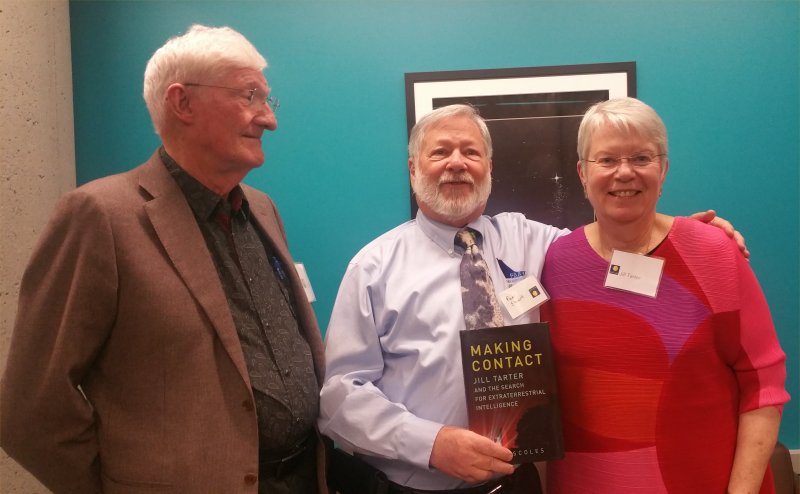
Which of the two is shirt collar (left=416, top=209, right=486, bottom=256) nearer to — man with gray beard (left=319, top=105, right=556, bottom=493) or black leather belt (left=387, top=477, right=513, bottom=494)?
man with gray beard (left=319, top=105, right=556, bottom=493)

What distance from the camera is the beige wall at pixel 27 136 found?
2221mm

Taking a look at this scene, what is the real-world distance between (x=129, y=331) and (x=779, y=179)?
117 inches

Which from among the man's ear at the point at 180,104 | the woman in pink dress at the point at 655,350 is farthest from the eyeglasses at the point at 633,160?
the man's ear at the point at 180,104

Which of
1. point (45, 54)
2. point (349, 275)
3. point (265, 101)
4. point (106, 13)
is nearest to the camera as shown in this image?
point (265, 101)

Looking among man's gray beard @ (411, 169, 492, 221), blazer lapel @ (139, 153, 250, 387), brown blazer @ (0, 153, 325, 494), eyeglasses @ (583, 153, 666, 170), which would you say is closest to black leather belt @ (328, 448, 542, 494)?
brown blazer @ (0, 153, 325, 494)

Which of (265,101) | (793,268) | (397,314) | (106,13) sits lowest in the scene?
(793,268)

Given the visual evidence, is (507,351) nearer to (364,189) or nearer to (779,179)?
(364,189)

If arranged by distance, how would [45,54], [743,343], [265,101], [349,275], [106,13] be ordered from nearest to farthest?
[743,343] < [265,101] < [349,275] < [45,54] < [106,13]

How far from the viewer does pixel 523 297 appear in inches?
69.9

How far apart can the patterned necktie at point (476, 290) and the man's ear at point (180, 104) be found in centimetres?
93

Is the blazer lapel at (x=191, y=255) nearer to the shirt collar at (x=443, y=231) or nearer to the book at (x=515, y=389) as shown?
the book at (x=515, y=389)

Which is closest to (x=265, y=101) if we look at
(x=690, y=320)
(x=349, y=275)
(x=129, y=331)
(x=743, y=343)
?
(x=349, y=275)

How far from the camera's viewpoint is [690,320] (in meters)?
1.62

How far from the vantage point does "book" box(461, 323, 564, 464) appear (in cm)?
160
